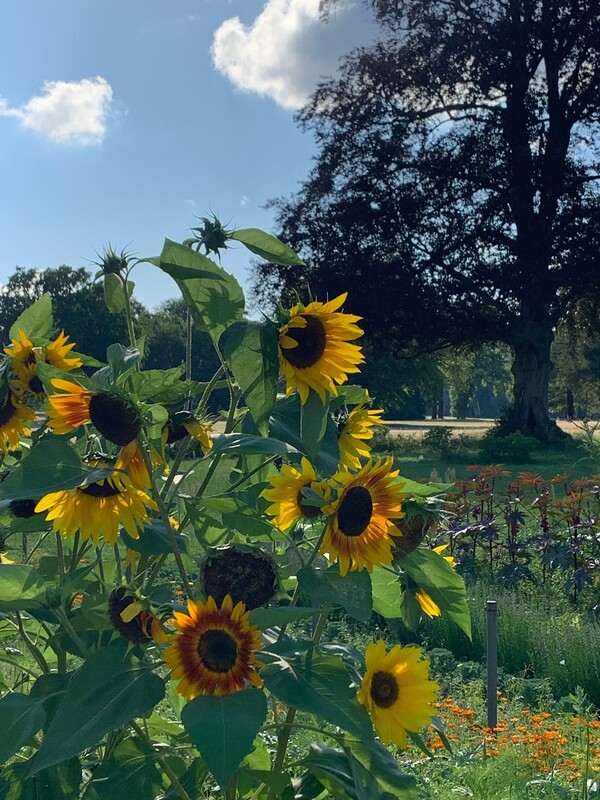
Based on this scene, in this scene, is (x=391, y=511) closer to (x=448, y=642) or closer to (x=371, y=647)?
(x=371, y=647)

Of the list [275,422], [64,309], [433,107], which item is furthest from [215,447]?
[64,309]

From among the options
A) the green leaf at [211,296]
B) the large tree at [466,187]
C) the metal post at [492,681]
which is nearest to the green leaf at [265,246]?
the green leaf at [211,296]

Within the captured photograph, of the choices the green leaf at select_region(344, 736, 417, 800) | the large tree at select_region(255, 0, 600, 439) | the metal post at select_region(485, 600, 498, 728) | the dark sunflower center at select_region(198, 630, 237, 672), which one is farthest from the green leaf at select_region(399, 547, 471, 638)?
the large tree at select_region(255, 0, 600, 439)

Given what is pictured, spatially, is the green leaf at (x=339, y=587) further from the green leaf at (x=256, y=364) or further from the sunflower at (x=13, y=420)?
the sunflower at (x=13, y=420)

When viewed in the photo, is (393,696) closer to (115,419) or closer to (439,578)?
(439,578)

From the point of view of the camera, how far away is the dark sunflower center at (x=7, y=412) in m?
1.42

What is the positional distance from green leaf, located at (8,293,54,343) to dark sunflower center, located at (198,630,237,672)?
0.63m

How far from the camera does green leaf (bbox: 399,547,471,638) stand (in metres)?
1.32

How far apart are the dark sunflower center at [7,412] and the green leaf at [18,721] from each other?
1.44ft

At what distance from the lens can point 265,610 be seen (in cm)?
107

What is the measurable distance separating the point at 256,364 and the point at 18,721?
0.62 m

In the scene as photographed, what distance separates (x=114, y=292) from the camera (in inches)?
56.8

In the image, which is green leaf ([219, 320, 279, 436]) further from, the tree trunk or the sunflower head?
the tree trunk

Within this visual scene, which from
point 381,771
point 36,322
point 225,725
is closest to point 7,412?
point 36,322
